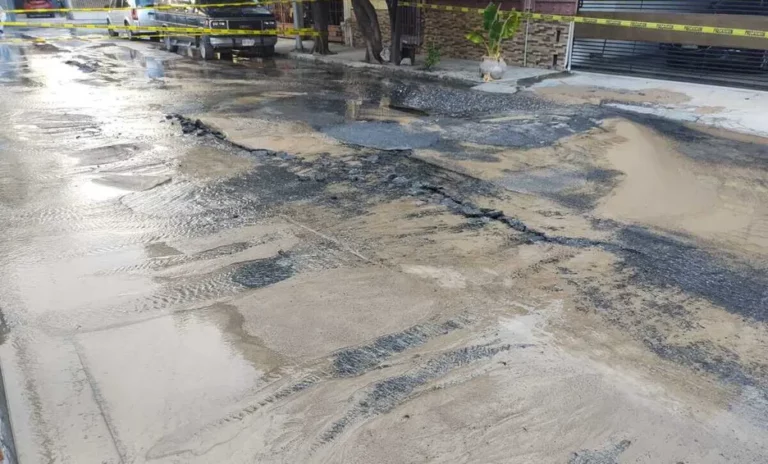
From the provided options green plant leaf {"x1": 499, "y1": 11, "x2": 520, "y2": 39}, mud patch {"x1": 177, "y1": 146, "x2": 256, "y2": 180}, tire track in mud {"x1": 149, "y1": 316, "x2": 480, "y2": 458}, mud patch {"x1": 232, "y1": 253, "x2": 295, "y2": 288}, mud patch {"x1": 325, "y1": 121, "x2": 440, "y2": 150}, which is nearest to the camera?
tire track in mud {"x1": 149, "y1": 316, "x2": 480, "y2": 458}

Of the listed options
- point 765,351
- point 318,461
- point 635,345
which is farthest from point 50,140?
point 765,351

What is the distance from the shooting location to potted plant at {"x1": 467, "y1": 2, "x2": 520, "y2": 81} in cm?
1272

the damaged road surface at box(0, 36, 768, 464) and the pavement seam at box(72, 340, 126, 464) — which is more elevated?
the damaged road surface at box(0, 36, 768, 464)

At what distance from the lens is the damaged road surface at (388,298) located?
3.03 meters

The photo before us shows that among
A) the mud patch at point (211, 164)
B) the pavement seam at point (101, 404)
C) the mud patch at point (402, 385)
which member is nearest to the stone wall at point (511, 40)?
the mud patch at point (211, 164)

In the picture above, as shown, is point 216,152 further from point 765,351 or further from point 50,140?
point 765,351

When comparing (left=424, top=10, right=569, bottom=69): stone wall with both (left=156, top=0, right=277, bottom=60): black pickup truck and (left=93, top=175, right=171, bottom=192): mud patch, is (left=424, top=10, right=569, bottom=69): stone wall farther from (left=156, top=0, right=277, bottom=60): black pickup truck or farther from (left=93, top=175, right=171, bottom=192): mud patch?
(left=93, top=175, right=171, bottom=192): mud patch

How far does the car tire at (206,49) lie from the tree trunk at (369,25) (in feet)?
15.5

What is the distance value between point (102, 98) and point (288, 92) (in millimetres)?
3830

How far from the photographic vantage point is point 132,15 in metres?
22.8

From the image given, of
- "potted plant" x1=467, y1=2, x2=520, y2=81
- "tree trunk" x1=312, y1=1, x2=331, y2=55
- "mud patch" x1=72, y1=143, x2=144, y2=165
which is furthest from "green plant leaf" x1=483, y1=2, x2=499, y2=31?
"mud patch" x1=72, y1=143, x2=144, y2=165

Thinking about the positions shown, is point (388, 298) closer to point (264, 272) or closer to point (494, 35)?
point (264, 272)

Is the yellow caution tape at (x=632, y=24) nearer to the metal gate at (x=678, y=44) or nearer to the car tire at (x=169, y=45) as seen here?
the metal gate at (x=678, y=44)

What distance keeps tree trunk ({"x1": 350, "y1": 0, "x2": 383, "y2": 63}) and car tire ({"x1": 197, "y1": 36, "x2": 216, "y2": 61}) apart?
4.73 metres
